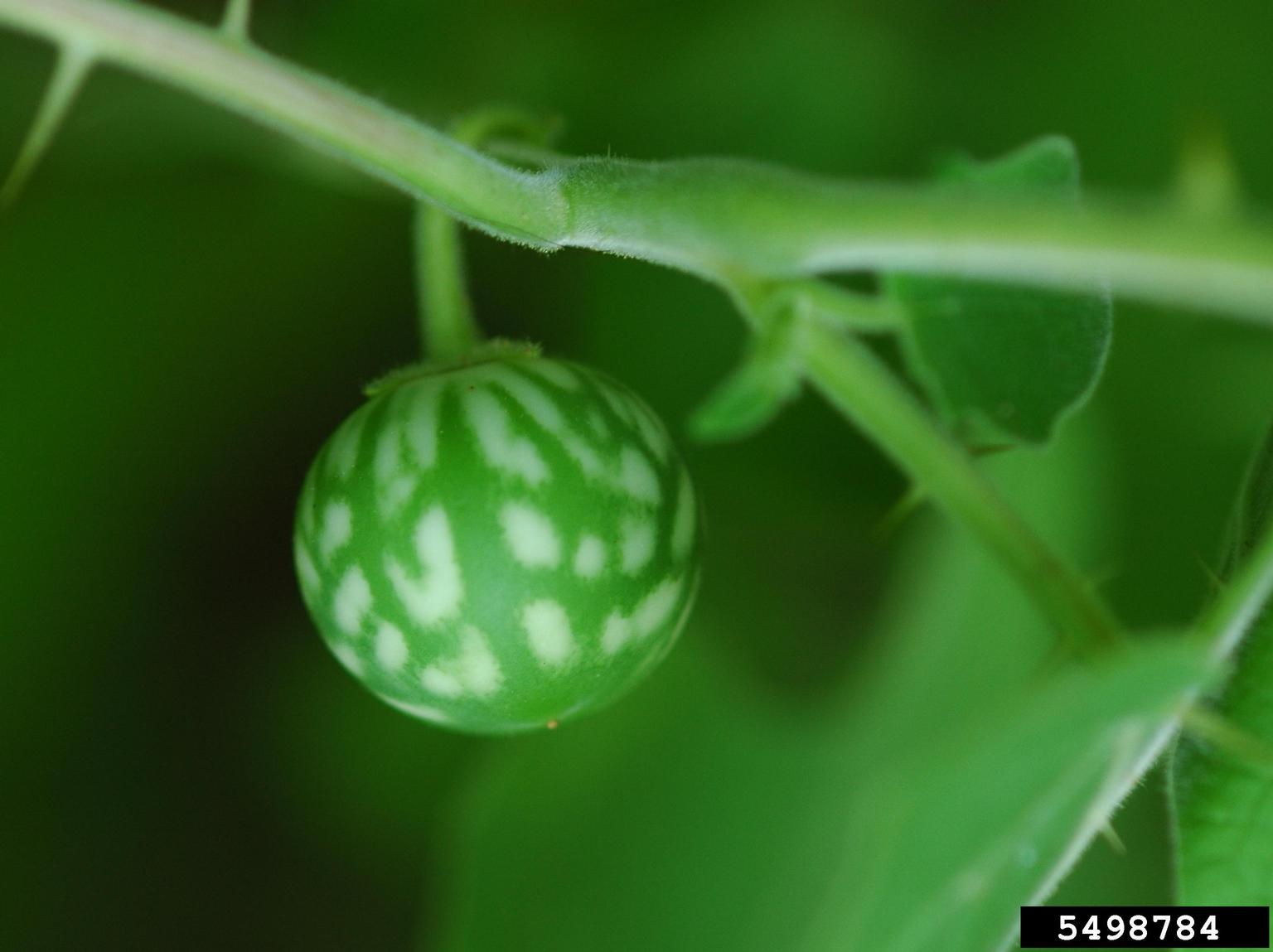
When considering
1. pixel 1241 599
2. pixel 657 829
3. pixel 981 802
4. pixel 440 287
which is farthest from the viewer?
pixel 657 829

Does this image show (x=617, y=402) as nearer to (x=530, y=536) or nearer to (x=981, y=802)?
(x=530, y=536)

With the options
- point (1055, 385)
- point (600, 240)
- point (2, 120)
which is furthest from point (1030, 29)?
point (2, 120)

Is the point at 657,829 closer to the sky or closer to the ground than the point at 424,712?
closer to the sky

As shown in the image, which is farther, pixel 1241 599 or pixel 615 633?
pixel 615 633

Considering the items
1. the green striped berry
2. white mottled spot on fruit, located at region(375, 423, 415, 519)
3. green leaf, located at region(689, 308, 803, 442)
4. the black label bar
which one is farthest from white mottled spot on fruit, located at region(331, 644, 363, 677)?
the black label bar

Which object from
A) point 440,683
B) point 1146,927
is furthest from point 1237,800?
point 440,683

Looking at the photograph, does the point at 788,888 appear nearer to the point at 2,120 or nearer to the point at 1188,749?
the point at 1188,749

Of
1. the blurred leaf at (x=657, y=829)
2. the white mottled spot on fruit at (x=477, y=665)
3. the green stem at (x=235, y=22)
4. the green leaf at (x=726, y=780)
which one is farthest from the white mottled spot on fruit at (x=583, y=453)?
the blurred leaf at (x=657, y=829)
